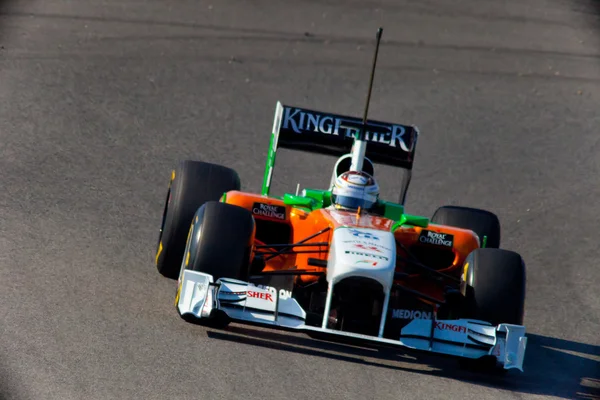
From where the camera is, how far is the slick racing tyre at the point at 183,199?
10.4 m

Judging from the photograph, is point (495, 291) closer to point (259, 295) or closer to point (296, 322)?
point (296, 322)

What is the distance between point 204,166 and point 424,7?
1138 centimetres

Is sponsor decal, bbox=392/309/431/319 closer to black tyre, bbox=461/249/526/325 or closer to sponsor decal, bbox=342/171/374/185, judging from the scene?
black tyre, bbox=461/249/526/325

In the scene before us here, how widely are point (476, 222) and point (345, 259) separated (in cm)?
297

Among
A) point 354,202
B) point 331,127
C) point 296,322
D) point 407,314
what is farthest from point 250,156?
point 296,322

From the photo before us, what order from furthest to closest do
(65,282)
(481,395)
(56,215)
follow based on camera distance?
1. (56,215)
2. (65,282)
3. (481,395)

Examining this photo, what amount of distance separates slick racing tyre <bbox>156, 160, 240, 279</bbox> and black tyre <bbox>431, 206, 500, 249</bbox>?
7.12 feet

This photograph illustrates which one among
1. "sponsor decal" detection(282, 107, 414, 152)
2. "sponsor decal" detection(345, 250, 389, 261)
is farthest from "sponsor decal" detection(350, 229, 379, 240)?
"sponsor decal" detection(282, 107, 414, 152)

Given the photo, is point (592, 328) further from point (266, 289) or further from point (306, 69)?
point (306, 69)

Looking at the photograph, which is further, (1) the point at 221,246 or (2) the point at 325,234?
(2) the point at 325,234

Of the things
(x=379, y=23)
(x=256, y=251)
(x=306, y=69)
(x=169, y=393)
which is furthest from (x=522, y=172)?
(x=169, y=393)

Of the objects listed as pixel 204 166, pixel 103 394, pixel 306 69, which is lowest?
pixel 103 394

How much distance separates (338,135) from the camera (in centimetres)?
1117

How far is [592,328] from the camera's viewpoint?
444 inches
